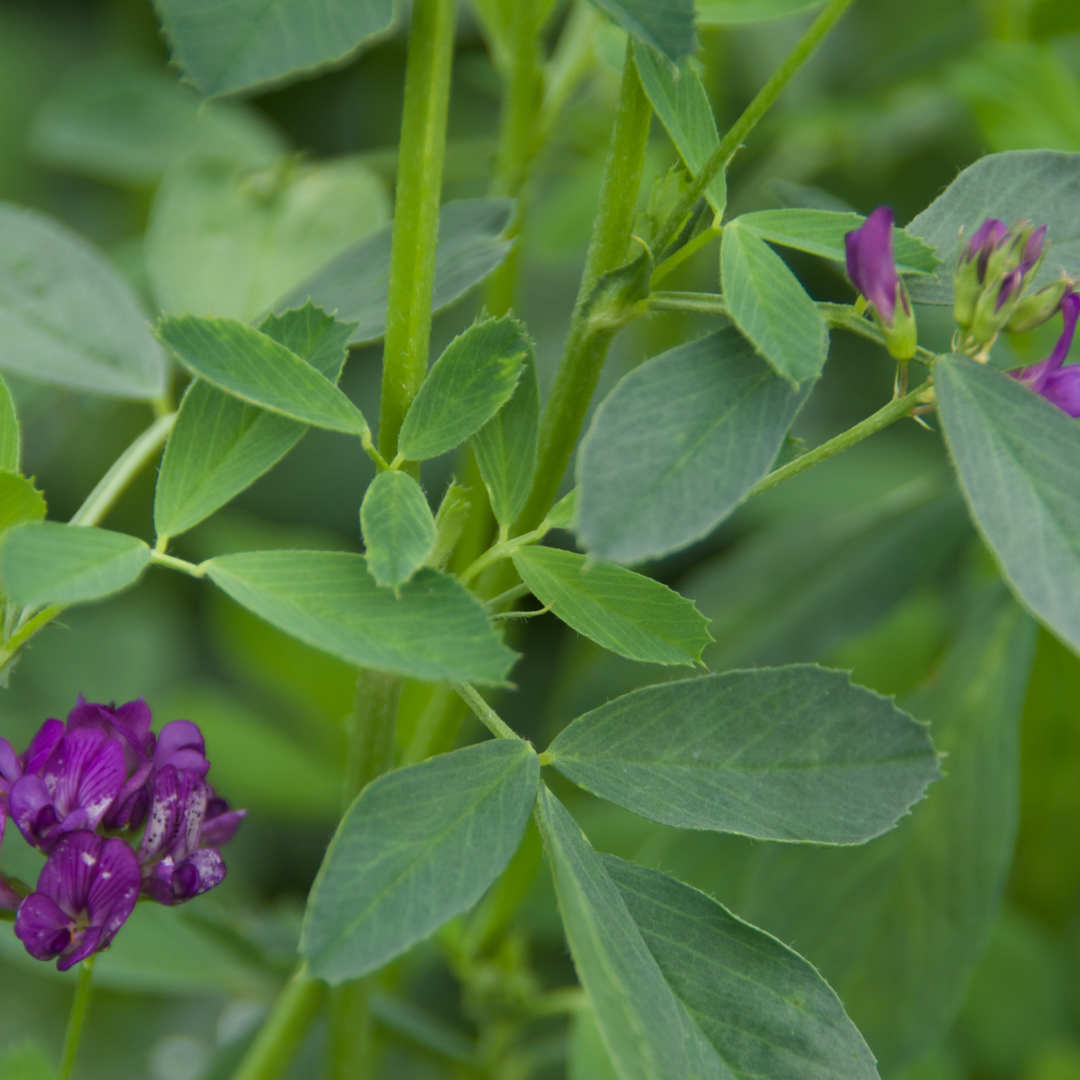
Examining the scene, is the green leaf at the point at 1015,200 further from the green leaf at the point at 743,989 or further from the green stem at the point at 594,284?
the green leaf at the point at 743,989

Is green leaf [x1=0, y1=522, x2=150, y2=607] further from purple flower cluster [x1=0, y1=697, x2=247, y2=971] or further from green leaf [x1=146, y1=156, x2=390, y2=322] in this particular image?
green leaf [x1=146, y1=156, x2=390, y2=322]

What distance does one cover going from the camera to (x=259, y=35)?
0.40 metres

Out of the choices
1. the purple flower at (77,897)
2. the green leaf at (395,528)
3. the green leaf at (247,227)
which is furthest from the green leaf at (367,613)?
the green leaf at (247,227)

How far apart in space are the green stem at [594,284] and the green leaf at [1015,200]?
12cm

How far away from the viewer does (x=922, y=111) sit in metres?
1.33

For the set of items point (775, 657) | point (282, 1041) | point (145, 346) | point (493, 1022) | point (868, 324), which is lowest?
point (493, 1022)

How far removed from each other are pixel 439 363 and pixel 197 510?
12cm

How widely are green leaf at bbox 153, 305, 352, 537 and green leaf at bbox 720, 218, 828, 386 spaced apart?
16 cm

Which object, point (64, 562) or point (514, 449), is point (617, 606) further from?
point (64, 562)

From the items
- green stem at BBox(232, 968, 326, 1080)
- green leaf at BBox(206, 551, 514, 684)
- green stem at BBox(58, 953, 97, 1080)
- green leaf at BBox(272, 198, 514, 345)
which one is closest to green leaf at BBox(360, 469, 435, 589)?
green leaf at BBox(206, 551, 514, 684)

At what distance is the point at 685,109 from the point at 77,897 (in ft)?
1.28

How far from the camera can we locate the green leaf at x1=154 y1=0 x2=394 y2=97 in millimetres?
389

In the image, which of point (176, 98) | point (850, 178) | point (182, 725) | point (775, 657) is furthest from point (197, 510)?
point (850, 178)

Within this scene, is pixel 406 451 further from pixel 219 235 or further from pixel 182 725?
pixel 219 235
